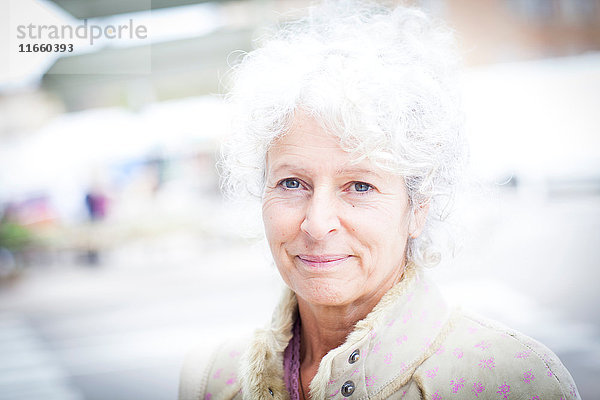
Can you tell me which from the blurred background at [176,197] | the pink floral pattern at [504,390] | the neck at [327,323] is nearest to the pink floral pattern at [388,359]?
the neck at [327,323]

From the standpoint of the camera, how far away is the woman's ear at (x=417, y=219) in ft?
4.37

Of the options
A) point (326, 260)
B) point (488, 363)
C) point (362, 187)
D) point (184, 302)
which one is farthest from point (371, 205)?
point (184, 302)

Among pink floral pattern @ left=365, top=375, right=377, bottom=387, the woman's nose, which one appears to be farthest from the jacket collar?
the woman's nose

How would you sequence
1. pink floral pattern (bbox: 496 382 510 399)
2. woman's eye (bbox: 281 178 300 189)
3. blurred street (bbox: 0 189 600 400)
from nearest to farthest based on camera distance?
pink floral pattern (bbox: 496 382 510 399)
woman's eye (bbox: 281 178 300 189)
blurred street (bbox: 0 189 600 400)

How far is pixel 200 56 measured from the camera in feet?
23.8

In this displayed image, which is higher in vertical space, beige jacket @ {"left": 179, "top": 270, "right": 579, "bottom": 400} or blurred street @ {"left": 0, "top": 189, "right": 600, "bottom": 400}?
beige jacket @ {"left": 179, "top": 270, "right": 579, "bottom": 400}

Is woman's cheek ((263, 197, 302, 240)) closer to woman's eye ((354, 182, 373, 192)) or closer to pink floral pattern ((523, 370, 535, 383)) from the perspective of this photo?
woman's eye ((354, 182, 373, 192))

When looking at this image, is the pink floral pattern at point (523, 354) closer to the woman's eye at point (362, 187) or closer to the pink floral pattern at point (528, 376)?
the pink floral pattern at point (528, 376)

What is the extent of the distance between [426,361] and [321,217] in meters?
0.43

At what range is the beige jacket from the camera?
3.91 ft

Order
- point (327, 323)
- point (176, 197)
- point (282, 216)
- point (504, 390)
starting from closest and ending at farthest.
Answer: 1. point (504, 390)
2. point (282, 216)
3. point (327, 323)
4. point (176, 197)

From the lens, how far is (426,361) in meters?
1.26

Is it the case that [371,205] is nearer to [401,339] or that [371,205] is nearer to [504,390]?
[401,339]

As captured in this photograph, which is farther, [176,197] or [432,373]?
[176,197]
